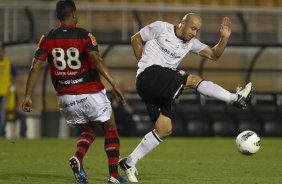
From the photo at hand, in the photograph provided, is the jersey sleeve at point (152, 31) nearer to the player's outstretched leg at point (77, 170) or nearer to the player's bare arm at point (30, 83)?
the player's bare arm at point (30, 83)

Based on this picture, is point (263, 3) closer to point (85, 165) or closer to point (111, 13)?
point (111, 13)

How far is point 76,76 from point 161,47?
1394 millimetres

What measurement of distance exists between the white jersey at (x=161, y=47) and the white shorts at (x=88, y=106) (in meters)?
0.95

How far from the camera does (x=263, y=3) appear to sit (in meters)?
32.9

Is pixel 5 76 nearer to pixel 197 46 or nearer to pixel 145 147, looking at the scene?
pixel 197 46

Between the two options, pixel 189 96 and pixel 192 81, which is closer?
pixel 192 81

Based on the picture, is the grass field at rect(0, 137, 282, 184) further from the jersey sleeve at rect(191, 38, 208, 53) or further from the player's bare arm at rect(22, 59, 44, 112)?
the jersey sleeve at rect(191, 38, 208, 53)

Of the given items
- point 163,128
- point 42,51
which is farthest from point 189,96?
point 42,51

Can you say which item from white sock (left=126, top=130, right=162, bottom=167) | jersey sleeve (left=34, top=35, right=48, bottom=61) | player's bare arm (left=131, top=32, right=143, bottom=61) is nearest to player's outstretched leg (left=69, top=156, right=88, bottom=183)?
white sock (left=126, top=130, right=162, bottom=167)

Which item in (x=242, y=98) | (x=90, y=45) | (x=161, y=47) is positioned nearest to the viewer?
(x=90, y=45)

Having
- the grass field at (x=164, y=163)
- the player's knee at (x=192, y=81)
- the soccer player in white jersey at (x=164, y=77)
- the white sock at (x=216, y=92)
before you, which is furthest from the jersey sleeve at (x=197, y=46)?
the grass field at (x=164, y=163)

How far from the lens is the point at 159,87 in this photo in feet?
38.6

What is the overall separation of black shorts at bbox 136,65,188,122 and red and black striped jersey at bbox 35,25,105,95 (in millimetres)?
757

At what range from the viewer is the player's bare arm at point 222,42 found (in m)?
12.4
